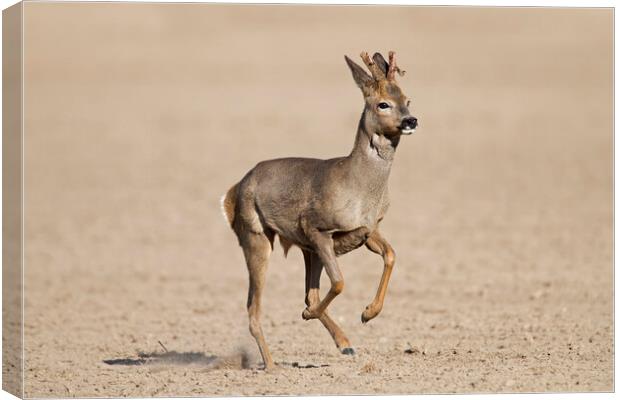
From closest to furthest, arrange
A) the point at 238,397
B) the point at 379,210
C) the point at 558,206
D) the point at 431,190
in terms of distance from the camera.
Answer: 1. the point at 238,397
2. the point at 379,210
3. the point at 558,206
4. the point at 431,190

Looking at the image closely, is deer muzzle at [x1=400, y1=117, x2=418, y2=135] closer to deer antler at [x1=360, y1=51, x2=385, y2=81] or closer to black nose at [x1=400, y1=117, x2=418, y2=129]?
black nose at [x1=400, y1=117, x2=418, y2=129]

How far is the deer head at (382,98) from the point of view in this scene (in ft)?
32.6

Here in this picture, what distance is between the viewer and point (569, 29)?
33719 mm

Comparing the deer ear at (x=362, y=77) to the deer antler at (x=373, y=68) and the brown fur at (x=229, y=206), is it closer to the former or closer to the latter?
the deer antler at (x=373, y=68)

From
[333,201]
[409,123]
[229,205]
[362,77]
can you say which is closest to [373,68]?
[362,77]

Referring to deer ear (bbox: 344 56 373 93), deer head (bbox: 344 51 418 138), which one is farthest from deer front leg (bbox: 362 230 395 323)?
deer ear (bbox: 344 56 373 93)

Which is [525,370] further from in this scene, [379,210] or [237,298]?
[237,298]

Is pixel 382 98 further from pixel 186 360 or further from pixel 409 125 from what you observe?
pixel 186 360

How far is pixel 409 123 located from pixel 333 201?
0.91 metres

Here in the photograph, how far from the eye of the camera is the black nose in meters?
9.73

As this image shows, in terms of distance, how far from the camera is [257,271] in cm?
1090

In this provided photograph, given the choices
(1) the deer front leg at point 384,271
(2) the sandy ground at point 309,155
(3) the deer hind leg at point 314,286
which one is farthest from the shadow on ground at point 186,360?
(1) the deer front leg at point 384,271

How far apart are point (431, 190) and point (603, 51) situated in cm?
1082

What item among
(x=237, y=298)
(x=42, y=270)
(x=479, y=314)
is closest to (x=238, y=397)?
(x=479, y=314)
